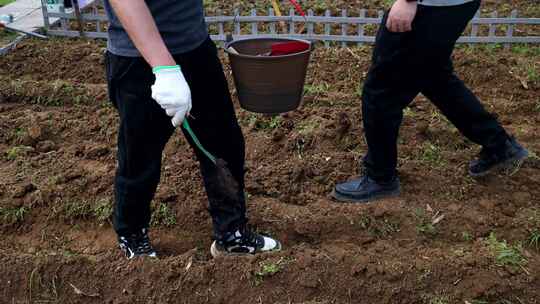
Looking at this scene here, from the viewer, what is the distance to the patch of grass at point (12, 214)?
3279 mm

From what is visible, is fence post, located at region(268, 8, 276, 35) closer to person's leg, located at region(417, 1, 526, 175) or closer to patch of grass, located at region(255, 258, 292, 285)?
person's leg, located at region(417, 1, 526, 175)

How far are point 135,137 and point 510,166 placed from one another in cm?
207

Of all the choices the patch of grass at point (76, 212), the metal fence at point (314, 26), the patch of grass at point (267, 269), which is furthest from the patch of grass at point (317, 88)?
the patch of grass at point (267, 269)

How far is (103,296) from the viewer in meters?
2.73

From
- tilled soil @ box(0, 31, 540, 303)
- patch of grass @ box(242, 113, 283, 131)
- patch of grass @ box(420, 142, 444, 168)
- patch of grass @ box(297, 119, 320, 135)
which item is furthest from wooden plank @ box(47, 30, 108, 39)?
patch of grass @ box(420, 142, 444, 168)

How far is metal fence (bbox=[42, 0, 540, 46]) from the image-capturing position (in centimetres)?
553

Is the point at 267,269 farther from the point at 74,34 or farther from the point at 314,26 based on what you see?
the point at 74,34

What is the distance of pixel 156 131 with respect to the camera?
2.51 m

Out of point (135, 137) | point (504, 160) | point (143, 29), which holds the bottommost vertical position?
point (504, 160)

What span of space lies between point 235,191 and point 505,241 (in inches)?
50.7

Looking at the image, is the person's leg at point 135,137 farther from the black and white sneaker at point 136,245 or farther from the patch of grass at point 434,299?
the patch of grass at point 434,299

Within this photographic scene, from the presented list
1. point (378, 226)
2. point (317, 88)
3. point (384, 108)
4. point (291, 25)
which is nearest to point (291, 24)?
point (291, 25)

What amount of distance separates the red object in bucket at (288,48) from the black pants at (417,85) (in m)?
0.36

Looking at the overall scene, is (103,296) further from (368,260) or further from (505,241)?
(505,241)
